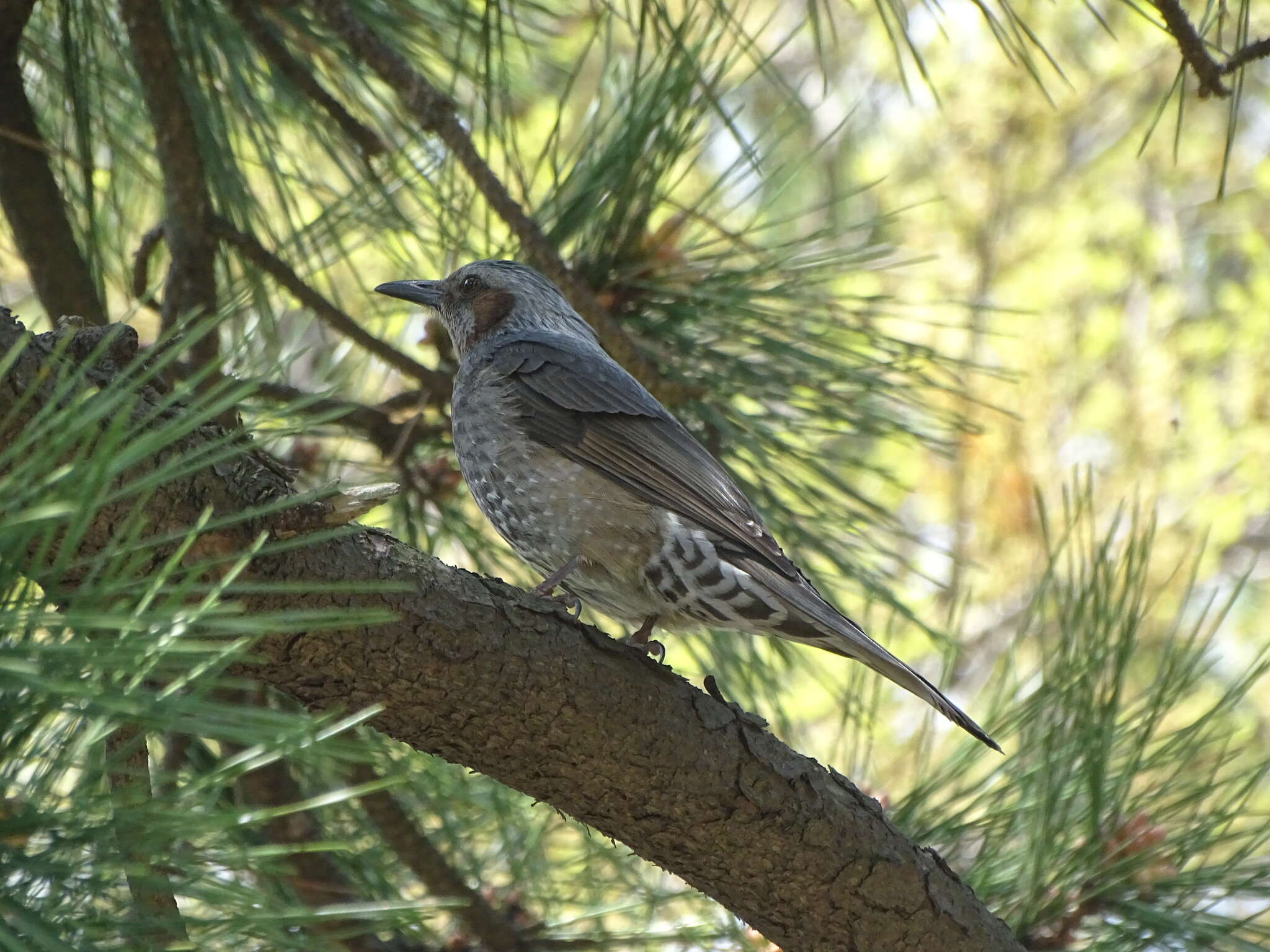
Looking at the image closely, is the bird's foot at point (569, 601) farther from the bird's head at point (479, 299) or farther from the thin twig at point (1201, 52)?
the thin twig at point (1201, 52)

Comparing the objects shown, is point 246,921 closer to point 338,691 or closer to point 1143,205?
point 338,691

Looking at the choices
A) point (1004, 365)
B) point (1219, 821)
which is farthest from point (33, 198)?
point (1004, 365)

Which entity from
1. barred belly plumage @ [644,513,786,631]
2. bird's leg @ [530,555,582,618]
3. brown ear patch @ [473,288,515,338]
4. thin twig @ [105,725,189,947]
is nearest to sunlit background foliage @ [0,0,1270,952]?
thin twig @ [105,725,189,947]

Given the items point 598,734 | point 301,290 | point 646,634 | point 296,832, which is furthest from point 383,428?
point 598,734

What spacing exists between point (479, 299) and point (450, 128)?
2.98ft

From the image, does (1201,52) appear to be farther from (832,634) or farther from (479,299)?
(479,299)

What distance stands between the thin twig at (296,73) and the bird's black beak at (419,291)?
52 centimetres

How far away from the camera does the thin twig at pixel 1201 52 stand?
207 centimetres

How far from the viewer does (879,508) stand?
3.25m

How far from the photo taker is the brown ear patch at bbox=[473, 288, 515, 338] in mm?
3699

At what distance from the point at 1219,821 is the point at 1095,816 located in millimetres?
223

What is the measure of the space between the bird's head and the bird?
370 millimetres

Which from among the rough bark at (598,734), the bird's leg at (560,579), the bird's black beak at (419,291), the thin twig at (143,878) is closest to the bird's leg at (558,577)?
the bird's leg at (560,579)

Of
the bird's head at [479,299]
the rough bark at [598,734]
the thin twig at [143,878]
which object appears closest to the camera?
Answer: the thin twig at [143,878]
